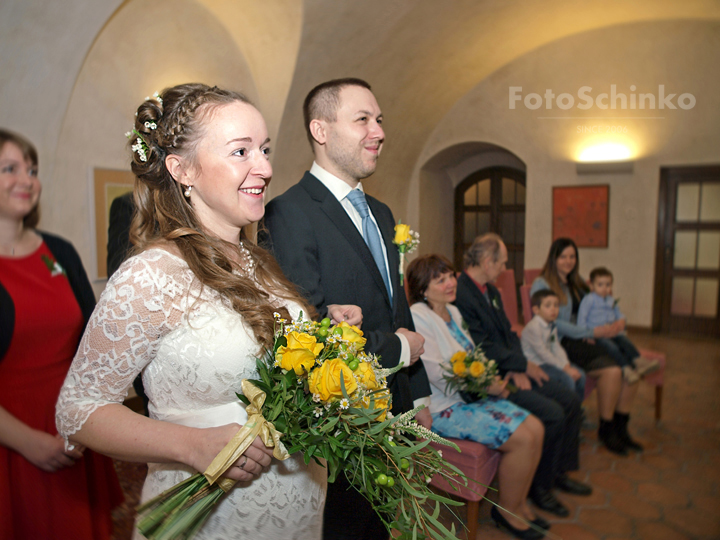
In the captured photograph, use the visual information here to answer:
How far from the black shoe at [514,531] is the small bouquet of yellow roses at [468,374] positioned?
54cm

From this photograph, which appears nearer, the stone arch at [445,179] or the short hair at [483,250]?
the short hair at [483,250]

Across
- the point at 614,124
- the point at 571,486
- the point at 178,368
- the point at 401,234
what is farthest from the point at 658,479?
the point at 614,124

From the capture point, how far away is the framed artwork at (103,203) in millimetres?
1933

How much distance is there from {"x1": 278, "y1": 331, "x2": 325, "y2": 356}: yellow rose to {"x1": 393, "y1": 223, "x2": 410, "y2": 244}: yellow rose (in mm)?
839

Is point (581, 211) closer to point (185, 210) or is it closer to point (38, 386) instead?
point (185, 210)

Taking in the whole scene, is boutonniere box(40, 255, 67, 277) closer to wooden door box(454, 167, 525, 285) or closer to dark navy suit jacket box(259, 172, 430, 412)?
dark navy suit jacket box(259, 172, 430, 412)

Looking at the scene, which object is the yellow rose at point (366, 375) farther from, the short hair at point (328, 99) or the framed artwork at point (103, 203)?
the framed artwork at point (103, 203)

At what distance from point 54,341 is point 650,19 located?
5420 mm

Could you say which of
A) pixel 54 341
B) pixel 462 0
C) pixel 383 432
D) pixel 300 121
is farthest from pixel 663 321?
pixel 54 341

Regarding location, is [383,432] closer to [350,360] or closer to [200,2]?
[350,360]

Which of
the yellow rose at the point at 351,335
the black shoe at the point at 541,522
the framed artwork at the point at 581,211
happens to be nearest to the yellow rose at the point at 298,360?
the yellow rose at the point at 351,335

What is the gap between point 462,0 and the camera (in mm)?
3746

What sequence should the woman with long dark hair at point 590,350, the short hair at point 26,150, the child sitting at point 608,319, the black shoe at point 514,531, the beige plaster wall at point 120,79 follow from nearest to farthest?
1. the short hair at point 26,150
2. the beige plaster wall at point 120,79
3. the black shoe at point 514,531
4. the woman with long dark hair at point 590,350
5. the child sitting at point 608,319

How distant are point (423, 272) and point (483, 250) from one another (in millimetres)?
482
